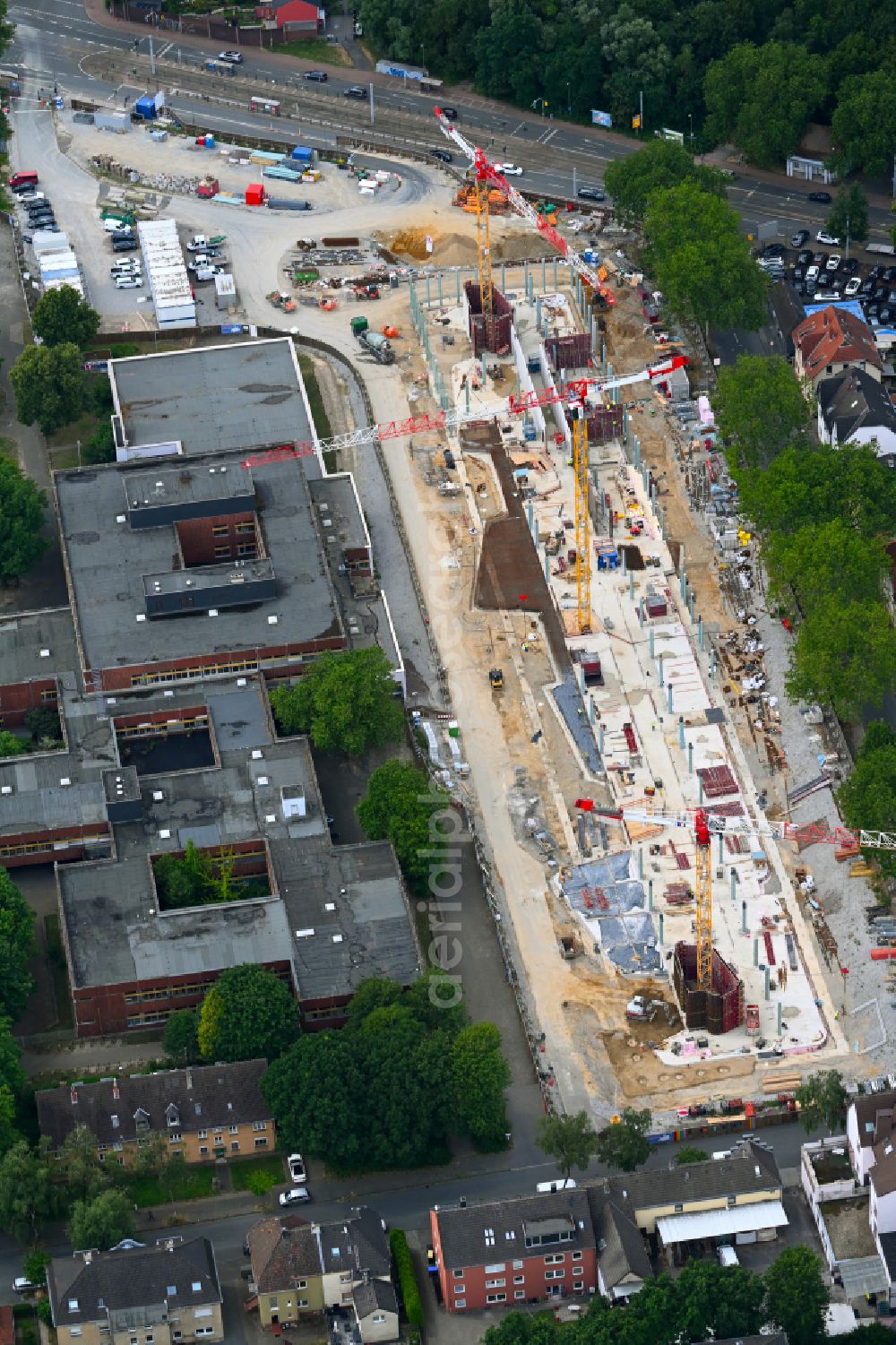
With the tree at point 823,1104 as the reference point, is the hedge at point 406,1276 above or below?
below

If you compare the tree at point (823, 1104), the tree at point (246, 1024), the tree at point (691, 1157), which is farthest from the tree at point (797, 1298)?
the tree at point (246, 1024)

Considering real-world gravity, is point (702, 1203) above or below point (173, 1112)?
below

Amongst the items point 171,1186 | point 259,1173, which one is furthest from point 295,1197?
point 171,1186

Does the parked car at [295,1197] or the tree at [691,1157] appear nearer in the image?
the tree at [691,1157]

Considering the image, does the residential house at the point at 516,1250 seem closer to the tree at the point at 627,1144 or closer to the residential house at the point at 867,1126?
the tree at the point at 627,1144

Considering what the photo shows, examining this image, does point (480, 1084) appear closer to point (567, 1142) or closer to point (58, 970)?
point (567, 1142)

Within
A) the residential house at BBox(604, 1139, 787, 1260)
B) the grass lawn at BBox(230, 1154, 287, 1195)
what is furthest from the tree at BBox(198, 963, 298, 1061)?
the residential house at BBox(604, 1139, 787, 1260)

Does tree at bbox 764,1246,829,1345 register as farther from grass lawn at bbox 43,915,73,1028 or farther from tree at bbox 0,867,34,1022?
tree at bbox 0,867,34,1022
